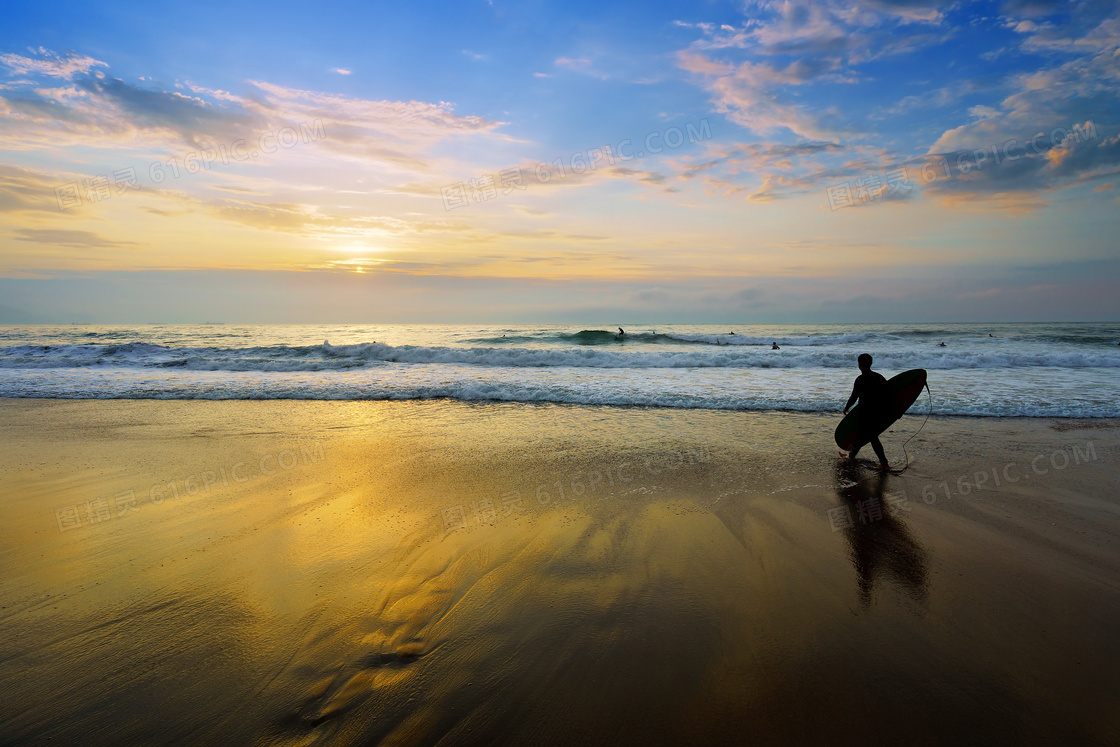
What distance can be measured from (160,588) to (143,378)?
16.0m

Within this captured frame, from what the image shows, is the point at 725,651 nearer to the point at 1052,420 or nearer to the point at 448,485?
the point at 448,485

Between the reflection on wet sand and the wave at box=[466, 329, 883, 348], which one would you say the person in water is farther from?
Result: the wave at box=[466, 329, 883, 348]

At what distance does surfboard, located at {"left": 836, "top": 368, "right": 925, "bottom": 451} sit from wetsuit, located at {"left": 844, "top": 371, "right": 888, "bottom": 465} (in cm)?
7

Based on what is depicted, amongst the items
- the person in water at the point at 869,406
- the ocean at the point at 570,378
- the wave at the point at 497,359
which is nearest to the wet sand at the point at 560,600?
the person in water at the point at 869,406

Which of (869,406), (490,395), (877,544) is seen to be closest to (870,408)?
(869,406)

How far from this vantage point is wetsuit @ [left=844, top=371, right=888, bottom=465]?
21.7ft

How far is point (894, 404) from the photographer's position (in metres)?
7.11

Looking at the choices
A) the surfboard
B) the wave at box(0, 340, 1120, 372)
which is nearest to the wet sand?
the surfboard

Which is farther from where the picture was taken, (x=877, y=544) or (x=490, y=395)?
(x=490, y=395)

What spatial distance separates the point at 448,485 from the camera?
5.73 m

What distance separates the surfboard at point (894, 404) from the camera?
269 inches

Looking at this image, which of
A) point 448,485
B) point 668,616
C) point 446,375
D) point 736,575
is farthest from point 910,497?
point 446,375

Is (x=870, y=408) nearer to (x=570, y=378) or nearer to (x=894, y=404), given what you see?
(x=894, y=404)

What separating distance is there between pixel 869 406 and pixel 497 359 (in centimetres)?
1694
